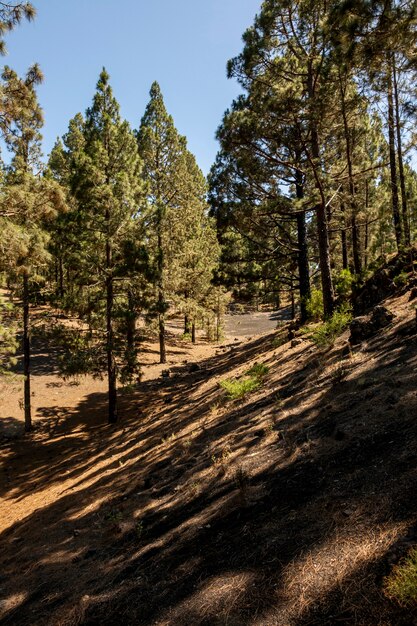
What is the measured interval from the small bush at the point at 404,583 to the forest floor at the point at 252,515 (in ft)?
0.23

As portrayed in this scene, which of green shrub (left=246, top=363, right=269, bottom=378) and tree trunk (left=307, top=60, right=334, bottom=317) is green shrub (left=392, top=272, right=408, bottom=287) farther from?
green shrub (left=246, top=363, right=269, bottom=378)

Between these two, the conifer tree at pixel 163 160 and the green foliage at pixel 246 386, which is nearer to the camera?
the green foliage at pixel 246 386

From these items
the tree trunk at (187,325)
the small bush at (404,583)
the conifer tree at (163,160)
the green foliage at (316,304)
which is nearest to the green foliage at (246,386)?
the green foliage at (316,304)

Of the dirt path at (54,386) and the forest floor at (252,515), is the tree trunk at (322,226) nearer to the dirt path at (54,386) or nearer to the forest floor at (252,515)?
the forest floor at (252,515)

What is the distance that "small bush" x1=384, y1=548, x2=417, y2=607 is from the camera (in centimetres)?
277

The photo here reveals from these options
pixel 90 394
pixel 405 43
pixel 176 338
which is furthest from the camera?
pixel 176 338

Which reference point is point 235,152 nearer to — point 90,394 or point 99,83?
point 99,83

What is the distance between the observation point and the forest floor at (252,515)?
3.45 m

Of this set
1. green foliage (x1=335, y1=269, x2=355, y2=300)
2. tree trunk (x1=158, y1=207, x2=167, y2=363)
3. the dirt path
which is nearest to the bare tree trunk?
tree trunk (x1=158, y1=207, x2=167, y2=363)

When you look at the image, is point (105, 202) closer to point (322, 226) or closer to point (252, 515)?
point (322, 226)

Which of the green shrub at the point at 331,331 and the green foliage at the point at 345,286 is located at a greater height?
the green foliage at the point at 345,286

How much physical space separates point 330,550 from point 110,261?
48.8 feet

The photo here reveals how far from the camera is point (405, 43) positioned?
7.93 m

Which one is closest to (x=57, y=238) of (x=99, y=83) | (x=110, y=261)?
(x=110, y=261)
